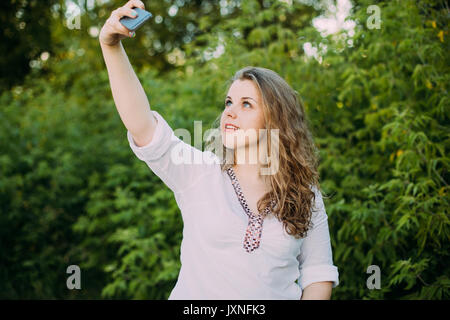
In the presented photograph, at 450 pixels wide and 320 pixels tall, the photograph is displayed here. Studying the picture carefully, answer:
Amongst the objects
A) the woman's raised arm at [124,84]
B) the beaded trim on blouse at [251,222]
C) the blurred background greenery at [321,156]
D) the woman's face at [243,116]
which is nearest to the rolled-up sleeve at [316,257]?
the beaded trim on blouse at [251,222]

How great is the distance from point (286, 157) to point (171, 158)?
56 cm

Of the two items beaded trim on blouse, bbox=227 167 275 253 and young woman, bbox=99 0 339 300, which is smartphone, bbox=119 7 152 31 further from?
beaded trim on blouse, bbox=227 167 275 253

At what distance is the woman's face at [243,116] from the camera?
178cm

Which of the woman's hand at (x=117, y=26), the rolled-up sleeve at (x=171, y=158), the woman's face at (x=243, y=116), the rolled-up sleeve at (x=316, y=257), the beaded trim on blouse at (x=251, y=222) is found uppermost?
the woman's hand at (x=117, y=26)

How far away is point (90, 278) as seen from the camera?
468cm

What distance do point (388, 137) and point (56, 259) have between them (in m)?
3.32

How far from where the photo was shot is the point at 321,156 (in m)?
3.41

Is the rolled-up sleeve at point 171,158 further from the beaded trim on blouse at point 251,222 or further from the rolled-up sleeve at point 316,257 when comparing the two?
the rolled-up sleeve at point 316,257

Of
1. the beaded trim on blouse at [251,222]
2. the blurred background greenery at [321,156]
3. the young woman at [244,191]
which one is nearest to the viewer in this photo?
the young woman at [244,191]

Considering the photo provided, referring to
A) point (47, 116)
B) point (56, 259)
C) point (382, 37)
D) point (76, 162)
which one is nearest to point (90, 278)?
point (56, 259)

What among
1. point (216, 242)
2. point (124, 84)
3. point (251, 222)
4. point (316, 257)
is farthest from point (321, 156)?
point (124, 84)

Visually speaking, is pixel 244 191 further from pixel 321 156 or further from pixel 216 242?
pixel 321 156

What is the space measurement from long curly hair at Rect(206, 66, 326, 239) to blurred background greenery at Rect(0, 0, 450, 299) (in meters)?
1.01

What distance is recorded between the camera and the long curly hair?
5.83 feet
